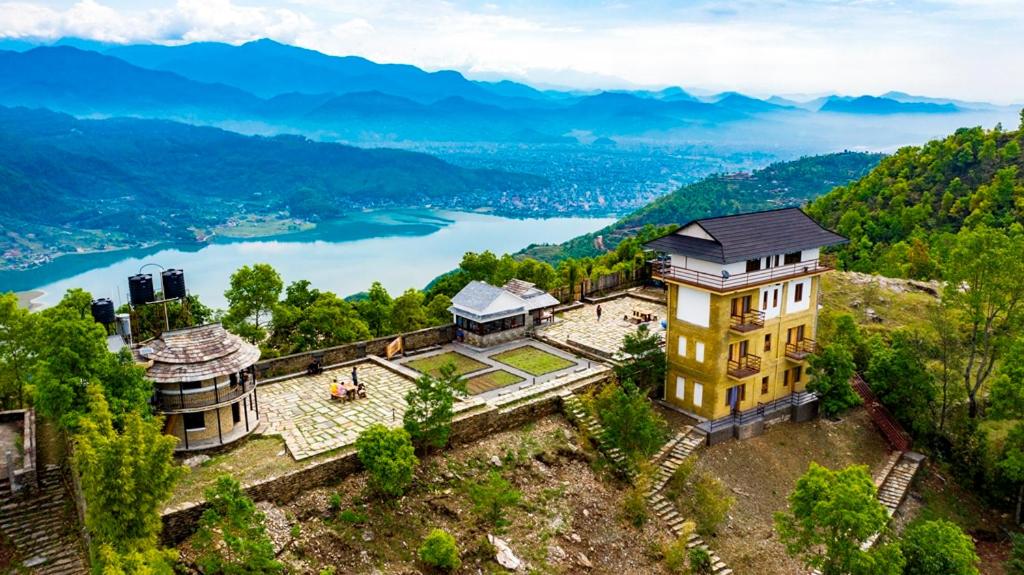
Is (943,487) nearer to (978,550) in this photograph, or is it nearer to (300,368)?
(978,550)

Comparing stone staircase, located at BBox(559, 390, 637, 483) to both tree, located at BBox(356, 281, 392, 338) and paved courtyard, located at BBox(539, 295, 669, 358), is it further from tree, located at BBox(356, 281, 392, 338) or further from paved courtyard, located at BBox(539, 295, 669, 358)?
tree, located at BBox(356, 281, 392, 338)

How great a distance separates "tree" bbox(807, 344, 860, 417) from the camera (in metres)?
29.1

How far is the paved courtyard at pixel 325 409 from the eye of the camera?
23.5 m

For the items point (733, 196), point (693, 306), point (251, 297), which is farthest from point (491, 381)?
point (733, 196)

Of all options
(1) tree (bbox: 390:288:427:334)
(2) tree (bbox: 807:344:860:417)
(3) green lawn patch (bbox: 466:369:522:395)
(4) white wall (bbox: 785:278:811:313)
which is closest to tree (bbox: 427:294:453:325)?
(1) tree (bbox: 390:288:427:334)

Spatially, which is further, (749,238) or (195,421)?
(749,238)

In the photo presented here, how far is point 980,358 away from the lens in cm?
3453

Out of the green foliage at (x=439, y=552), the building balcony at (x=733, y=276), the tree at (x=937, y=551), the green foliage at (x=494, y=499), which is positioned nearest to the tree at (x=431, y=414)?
the green foliage at (x=494, y=499)

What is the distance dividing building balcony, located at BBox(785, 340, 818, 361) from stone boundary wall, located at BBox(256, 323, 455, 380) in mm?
15157

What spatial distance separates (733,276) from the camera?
27359 millimetres

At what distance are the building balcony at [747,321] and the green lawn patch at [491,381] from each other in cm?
883

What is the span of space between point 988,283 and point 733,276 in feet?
36.3

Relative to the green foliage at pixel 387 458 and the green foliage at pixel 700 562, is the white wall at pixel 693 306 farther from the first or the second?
the green foliage at pixel 387 458

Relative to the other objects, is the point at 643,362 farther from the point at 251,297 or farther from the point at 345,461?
the point at 251,297
